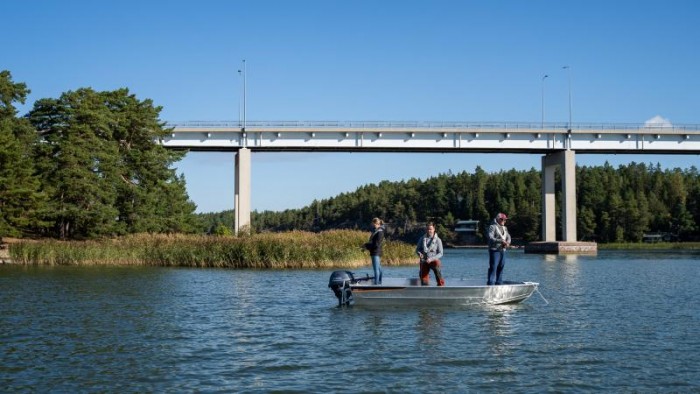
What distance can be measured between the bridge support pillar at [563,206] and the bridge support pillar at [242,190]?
33.0 meters

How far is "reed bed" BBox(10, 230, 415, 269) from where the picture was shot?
4041 cm

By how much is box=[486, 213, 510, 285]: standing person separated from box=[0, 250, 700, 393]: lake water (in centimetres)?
117

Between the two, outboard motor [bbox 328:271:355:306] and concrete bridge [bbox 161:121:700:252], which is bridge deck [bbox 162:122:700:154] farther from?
outboard motor [bbox 328:271:355:306]

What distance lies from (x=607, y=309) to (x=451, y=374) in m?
11.2

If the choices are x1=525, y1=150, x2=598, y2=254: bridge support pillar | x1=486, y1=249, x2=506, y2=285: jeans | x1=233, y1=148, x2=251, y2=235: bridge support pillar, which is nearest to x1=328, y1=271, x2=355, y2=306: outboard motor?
x1=486, y1=249, x2=506, y2=285: jeans

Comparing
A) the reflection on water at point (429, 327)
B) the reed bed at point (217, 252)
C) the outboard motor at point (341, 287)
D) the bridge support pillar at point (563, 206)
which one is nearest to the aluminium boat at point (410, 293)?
the outboard motor at point (341, 287)

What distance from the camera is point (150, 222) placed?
190ft

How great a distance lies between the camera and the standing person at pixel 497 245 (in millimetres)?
22812

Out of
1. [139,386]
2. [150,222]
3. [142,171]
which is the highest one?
[142,171]

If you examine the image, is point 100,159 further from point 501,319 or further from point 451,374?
point 451,374

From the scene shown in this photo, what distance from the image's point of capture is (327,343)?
1605cm

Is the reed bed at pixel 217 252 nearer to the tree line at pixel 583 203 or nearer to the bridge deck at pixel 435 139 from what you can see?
the bridge deck at pixel 435 139

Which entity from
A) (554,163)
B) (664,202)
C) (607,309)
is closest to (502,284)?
(607,309)

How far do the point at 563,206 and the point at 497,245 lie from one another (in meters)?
62.1
